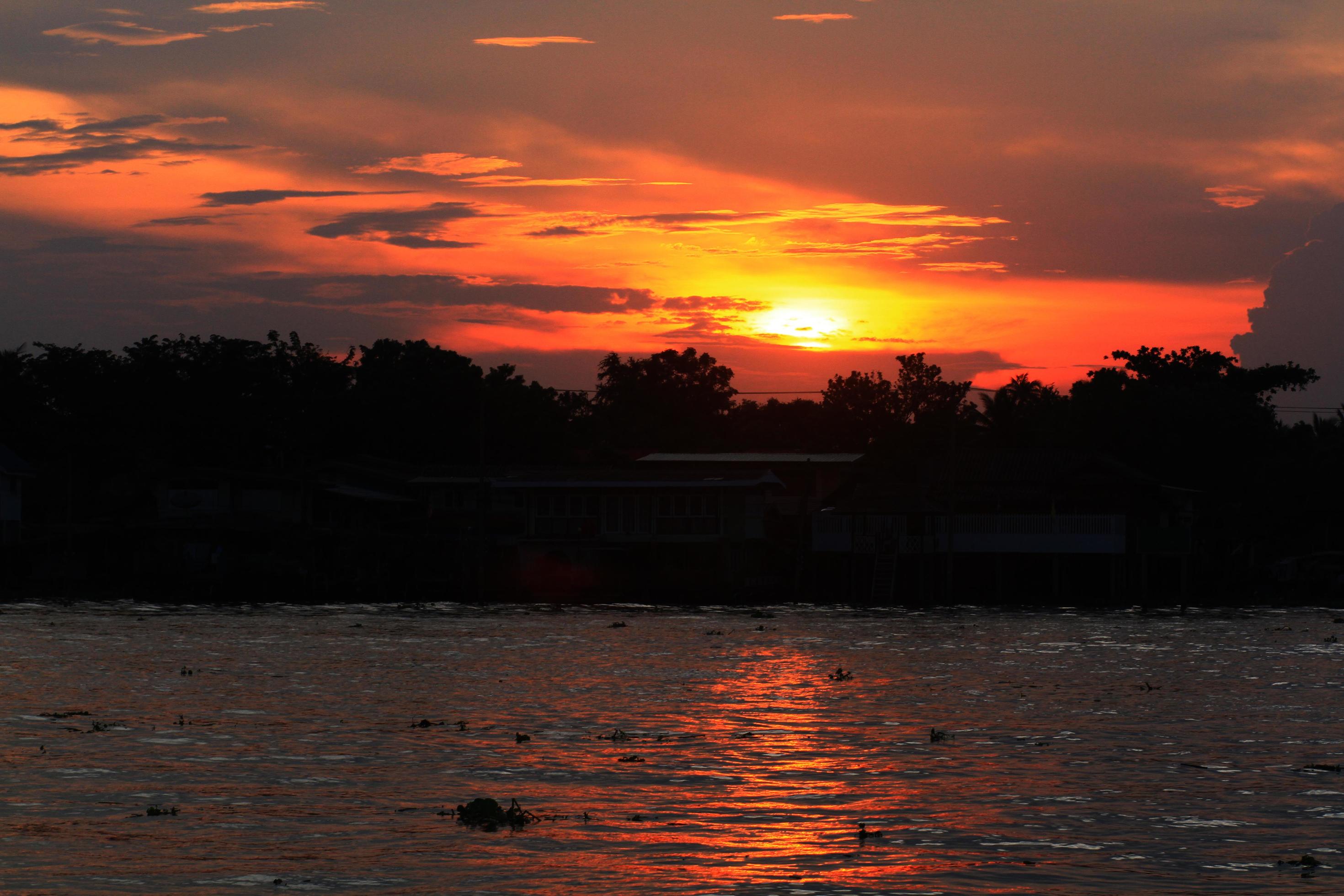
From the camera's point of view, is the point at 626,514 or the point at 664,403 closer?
the point at 626,514

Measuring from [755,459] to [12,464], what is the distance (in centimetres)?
4730

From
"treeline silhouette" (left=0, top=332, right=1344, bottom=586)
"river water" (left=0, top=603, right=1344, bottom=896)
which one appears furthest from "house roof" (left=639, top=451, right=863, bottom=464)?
"river water" (left=0, top=603, right=1344, bottom=896)

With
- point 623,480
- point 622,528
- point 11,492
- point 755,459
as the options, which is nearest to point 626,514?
point 622,528

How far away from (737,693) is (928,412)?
100810mm

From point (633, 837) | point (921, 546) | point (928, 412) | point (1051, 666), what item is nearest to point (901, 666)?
point (1051, 666)

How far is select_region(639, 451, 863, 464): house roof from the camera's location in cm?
10638

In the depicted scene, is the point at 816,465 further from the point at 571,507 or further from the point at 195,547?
the point at 195,547

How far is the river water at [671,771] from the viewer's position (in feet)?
51.7

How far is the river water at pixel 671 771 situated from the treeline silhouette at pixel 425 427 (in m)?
53.9

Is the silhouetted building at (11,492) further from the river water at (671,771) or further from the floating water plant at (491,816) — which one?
the floating water plant at (491,816)

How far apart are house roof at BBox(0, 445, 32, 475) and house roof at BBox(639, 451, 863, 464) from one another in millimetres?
39159

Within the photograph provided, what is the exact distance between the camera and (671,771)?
885 inches

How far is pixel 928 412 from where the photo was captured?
13288 centimetres

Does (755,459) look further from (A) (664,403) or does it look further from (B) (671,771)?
(B) (671,771)
